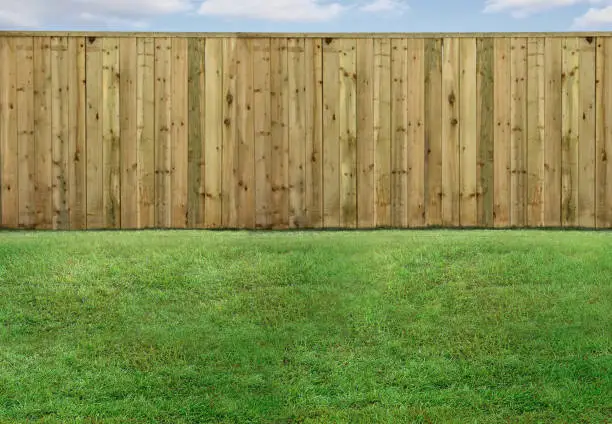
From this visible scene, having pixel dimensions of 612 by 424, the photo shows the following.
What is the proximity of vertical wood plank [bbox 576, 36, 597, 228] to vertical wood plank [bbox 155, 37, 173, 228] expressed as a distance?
5391mm

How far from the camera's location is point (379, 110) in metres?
9.80

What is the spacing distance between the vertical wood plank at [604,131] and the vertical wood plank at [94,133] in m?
6.56

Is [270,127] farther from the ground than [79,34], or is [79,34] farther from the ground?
[79,34]

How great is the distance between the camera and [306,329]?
253 inches

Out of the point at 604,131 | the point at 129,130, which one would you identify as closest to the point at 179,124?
the point at 129,130

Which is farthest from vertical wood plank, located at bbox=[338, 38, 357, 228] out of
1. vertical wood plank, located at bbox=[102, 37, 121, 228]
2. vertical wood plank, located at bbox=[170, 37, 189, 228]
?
vertical wood plank, located at bbox=[102, 37, 121, 228]

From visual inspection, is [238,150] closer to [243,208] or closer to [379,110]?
[243,208]

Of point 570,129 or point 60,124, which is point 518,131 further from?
point 60,124

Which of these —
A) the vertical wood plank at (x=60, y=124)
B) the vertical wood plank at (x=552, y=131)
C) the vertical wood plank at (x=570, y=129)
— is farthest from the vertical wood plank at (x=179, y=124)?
the vertical wood plank at (x=570, y=129)

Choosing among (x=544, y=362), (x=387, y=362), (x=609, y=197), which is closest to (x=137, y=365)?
(x=387, y=362)

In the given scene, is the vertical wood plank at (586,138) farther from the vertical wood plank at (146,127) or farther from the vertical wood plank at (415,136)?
the vertical wood plank at (146,127)

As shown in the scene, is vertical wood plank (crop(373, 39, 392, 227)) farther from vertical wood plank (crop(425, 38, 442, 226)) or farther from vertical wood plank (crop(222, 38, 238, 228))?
vertical wood plank (crop(222, 38, 238, 228))

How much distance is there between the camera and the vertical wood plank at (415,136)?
9.80 metres

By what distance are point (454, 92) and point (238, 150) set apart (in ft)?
9.58
